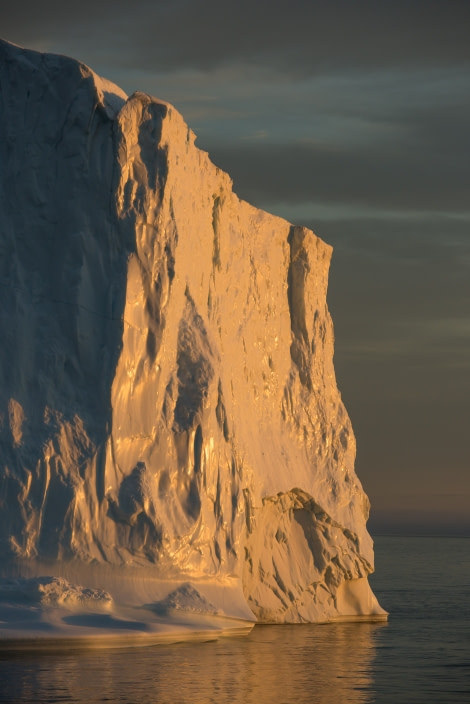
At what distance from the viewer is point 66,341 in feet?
95.0

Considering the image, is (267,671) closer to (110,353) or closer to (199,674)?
(199,674)

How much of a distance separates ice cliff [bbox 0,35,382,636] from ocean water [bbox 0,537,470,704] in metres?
1.63

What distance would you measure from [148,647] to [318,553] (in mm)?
9664

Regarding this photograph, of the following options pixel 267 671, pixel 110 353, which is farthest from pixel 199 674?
pixel 110 353

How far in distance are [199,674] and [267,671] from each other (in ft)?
5.29

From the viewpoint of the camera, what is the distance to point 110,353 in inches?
1137

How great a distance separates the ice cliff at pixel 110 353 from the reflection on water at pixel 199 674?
1510mm

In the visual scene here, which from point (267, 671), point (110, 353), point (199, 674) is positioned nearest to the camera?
point (199, 674)

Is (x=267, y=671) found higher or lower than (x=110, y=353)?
lower

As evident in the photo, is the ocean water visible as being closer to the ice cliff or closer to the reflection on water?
the reflection on water

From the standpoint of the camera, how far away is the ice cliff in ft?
91.5

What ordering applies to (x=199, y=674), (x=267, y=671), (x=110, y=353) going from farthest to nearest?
(x=110, y=353) < (x=267, y=671) < (x=199, y=674)

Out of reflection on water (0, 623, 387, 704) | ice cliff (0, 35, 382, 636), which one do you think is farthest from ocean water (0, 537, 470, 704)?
ice cliff (0, 35, 382, 636)

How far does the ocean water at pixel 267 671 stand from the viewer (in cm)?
2223
